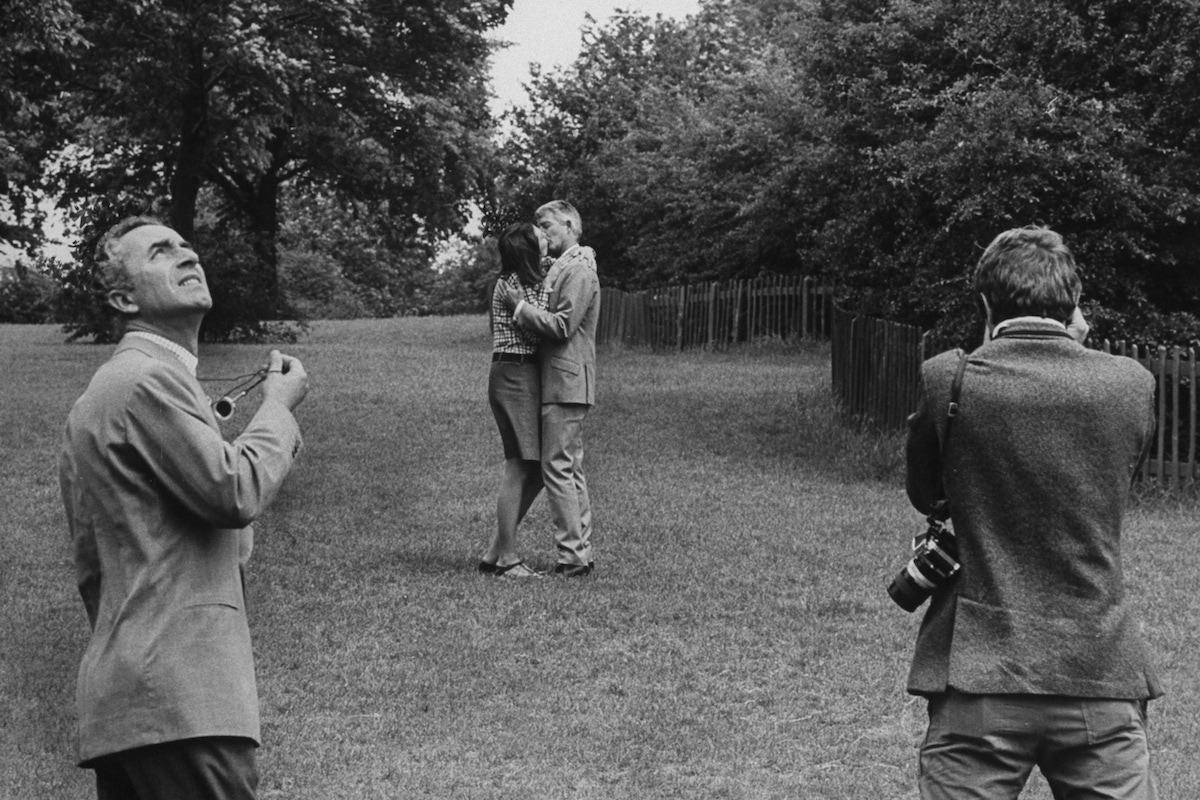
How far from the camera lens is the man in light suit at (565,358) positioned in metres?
8.76

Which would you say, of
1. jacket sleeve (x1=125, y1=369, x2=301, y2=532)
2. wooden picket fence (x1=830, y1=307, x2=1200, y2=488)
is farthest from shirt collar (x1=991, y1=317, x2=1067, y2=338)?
wooden picket fence (x1=830, y1=307, x2=1200, y2=488)

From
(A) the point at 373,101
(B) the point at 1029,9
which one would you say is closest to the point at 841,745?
(B) the point at 1029,9

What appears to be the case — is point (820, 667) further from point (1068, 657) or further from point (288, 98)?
point (288, 98)

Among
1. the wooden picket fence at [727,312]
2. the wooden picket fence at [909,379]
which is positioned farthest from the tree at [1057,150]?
the wooden picket fence at [727,312]

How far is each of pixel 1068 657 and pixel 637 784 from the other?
2.62 m

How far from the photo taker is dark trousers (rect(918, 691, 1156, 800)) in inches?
135

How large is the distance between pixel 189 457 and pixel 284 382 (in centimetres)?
38

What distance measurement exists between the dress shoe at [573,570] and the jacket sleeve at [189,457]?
601 centimetres

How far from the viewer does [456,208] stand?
38219 millimetres

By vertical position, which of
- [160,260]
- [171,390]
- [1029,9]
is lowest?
[171,390]

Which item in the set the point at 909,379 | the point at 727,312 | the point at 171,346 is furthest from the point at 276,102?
the point at 171,346

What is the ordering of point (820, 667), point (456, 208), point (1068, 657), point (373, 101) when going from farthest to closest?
1. point (456, 208)
2. point (373, 101)
3. point (820, 667)
4. point (1068, 657)

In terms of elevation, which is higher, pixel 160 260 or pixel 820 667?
pixel 160 260

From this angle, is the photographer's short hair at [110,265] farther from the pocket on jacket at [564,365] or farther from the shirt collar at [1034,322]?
the pocket on jacket at [564,365]
